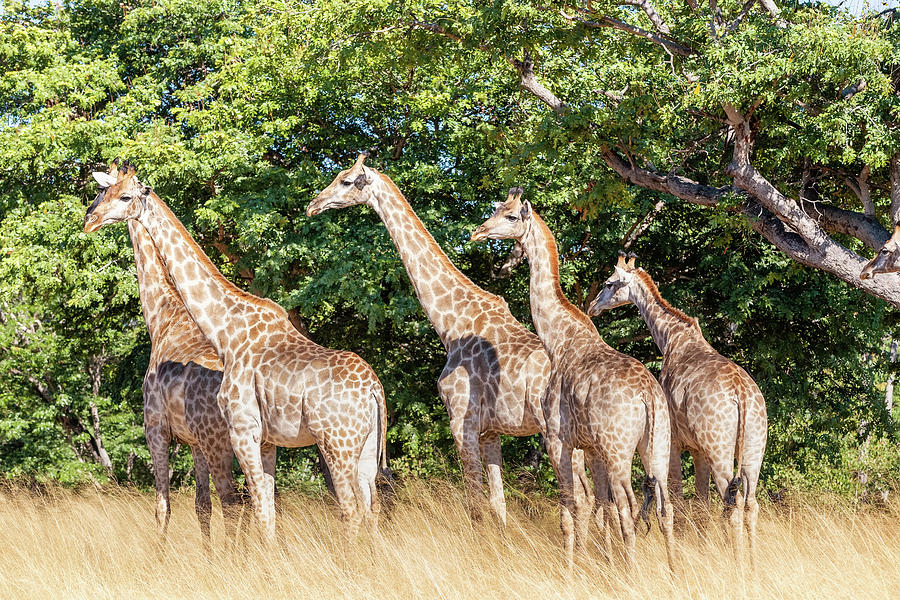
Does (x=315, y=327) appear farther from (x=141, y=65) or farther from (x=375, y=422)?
(x=375, y=422)

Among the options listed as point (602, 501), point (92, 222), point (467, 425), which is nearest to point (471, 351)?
point (467, 425)

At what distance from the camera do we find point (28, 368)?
64.2 feet

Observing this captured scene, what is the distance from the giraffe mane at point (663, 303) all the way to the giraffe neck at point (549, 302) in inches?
57.1

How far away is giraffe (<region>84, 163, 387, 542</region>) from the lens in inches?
310

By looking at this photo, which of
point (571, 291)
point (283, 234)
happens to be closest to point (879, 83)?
point (571, 291)

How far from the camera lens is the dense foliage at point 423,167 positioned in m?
11.5

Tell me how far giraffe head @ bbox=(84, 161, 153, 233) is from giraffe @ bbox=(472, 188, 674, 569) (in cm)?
352

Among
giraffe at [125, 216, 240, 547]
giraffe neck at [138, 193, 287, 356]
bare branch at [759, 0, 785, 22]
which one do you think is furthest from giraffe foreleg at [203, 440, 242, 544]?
bare branch at [759, 0, 785, 22]

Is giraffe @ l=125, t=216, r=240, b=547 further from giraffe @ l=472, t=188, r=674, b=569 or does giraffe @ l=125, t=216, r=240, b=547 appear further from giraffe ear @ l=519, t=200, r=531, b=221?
giraffe ear @ l=519, t=200, r=531, b=221

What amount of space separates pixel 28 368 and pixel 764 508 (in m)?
14.7

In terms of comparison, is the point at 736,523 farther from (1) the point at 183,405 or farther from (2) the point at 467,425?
(1) the point at 183,405

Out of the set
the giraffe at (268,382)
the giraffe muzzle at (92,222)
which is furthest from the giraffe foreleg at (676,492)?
the giraffe muzzle at (92,222)

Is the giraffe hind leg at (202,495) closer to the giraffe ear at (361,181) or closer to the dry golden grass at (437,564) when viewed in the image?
the dry golden grass at (437,564)

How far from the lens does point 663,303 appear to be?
1004 centimetres
